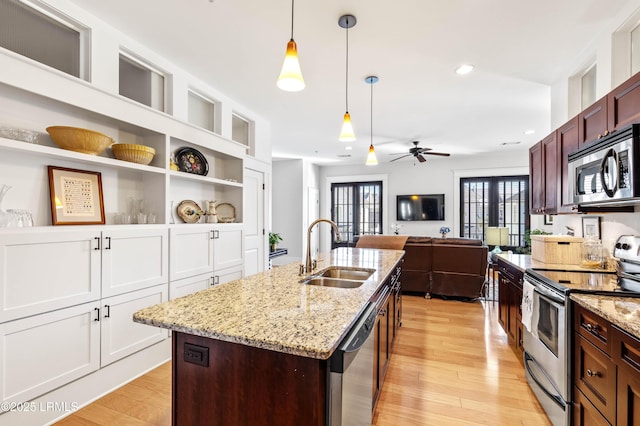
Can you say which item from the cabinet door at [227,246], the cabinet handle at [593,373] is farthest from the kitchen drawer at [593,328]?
the cabinet door at [227,246]

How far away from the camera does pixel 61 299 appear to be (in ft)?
6.52

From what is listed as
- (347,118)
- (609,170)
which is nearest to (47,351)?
(347,118)

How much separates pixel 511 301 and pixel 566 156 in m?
1.34

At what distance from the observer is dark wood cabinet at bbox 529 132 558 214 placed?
2697mm

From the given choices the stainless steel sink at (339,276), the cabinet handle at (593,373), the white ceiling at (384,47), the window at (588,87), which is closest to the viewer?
the cabinet handle at (593,373)

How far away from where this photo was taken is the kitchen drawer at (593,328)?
1.36m

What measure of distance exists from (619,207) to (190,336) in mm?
2907

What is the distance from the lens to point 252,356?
1113mm

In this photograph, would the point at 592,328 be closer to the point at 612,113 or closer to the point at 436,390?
the point at 436,390

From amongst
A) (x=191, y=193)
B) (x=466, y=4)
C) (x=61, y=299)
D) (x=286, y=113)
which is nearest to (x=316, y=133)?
(x=286, y=113)

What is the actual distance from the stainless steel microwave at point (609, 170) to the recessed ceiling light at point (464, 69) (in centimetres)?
137

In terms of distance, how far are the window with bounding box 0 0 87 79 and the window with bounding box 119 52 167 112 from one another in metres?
0.53

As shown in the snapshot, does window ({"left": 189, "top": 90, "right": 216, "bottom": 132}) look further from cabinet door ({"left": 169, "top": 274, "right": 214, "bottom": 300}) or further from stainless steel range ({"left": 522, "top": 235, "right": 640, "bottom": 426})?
stainless steel range ({"left": 522, "top": 235, "right": 640, "bottom": 426})

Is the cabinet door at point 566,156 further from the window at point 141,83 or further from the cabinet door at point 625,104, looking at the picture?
the window at point 141,83
